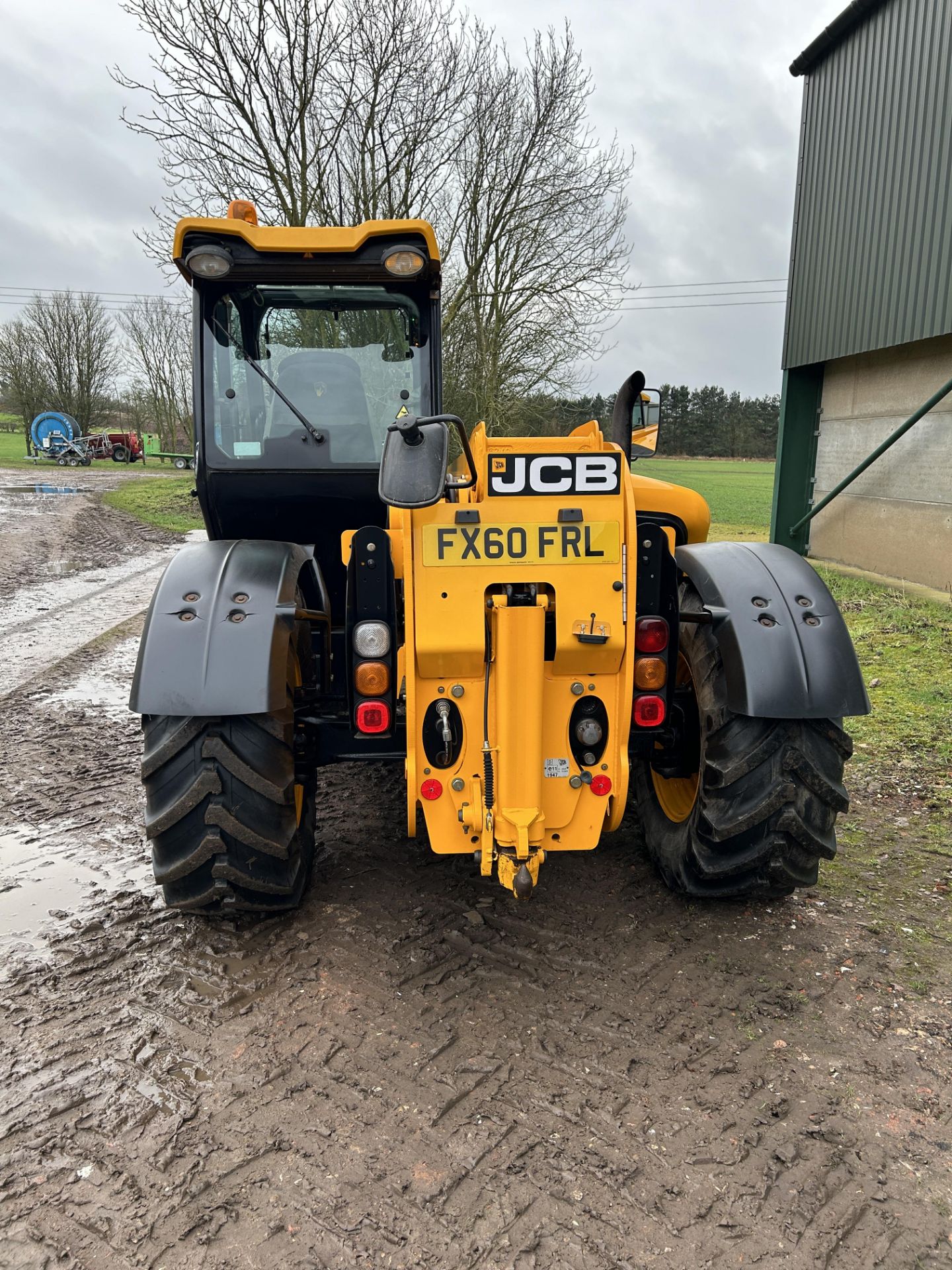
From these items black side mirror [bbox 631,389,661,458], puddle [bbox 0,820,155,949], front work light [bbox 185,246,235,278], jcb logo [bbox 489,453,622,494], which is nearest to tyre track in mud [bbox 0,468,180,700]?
puddle [bbox 0,820,155,949]

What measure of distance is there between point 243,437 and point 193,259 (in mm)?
767

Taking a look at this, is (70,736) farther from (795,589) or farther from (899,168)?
(899,168)

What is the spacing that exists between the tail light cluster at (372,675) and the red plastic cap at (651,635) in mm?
841

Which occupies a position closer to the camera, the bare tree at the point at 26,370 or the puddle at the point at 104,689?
the puddle at the point at 104,689

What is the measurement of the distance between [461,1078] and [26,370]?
150 ft

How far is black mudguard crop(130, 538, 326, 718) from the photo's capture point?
2770mm

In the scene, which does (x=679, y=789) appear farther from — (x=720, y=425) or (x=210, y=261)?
(x=720, y=425)

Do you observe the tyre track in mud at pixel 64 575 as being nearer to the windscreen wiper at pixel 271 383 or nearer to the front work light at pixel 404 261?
the windscreen wiper at pixel 271 383

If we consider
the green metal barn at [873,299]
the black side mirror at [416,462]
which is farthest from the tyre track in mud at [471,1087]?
the green metal barn at [873,299]

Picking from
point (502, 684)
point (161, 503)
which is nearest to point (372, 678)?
point (502, 684)

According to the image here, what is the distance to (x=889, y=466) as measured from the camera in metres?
10.3

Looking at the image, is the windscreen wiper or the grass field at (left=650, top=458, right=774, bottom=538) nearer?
the windscreen wiper

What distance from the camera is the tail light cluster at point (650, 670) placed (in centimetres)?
301

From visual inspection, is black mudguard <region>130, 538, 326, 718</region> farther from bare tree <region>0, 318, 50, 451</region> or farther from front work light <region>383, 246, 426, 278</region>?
bare tree <region>0, 318, 50, 451</region>
